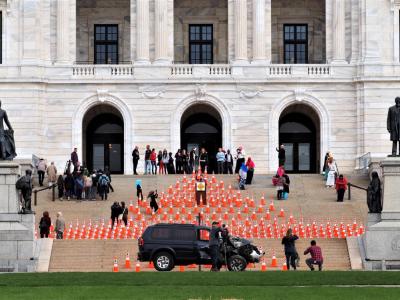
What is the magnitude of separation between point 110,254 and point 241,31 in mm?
32769

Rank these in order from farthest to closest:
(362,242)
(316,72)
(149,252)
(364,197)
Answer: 1. (316,72)
2. (364,197)
3. (362,242)
4. (149,252)

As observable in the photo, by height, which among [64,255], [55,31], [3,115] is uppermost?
[55,31]

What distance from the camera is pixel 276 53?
86000 millimetres

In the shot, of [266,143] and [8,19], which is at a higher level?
[8,19]

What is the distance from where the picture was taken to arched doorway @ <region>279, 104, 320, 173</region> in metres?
83.8

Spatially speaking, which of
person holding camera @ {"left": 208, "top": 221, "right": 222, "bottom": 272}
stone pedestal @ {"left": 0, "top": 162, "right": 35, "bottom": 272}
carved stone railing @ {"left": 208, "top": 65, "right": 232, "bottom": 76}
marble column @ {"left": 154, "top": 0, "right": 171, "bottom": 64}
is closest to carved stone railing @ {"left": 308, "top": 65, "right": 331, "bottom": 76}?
carved stone railing @ {"left": 208, "top": 65, "right": 232, "bottom": 76}

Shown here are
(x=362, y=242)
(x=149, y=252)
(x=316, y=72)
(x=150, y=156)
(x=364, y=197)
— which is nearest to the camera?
(x=149, y=252)

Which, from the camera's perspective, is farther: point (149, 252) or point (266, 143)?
point (266, 143)

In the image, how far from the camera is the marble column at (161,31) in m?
82.1

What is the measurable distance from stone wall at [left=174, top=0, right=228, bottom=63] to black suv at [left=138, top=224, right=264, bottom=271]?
126ft

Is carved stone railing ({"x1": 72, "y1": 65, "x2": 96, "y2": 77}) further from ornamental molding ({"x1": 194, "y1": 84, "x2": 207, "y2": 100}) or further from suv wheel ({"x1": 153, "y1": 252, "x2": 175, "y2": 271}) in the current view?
suv wheel ({"x1": 153, "y1": 252, "x2": 175, "y2": 271})

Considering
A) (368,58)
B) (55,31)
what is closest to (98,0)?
(55,31)

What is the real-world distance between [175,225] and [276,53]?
3842 cm

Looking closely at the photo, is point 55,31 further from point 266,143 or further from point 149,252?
point 149,252
